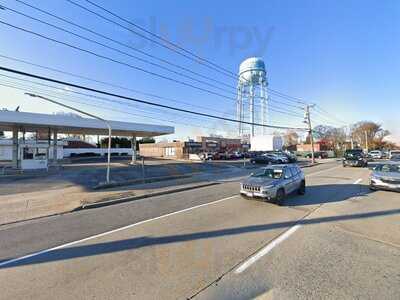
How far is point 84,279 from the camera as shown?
384 centimetres

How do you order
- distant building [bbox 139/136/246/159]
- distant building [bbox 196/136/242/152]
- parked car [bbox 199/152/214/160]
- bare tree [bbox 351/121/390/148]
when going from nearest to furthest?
parked car [bbox 199/152/214/160] < distant building [bbox 139/136/246/159] < distant building [bbox 196/136/242/152] < bare tree [bbox 351/121/390/148]

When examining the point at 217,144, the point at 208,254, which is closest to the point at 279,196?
the point at 208,254

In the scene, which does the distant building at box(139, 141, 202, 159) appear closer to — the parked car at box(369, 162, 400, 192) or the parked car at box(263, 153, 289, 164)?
the parked car at box(263, 153, 289, 164)

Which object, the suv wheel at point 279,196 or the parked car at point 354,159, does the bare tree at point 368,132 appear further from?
the suv wheel at point 279,196

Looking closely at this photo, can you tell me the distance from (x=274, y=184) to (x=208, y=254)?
499cm

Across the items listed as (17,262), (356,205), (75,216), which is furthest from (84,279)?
(356,205)

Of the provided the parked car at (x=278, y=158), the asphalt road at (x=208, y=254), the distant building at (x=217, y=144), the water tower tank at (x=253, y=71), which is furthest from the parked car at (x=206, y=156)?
the asphalt road at (x=208, y=254)

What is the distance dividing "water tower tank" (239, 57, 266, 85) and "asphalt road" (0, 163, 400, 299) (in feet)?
156

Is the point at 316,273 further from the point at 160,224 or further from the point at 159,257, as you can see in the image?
the point at 160,224

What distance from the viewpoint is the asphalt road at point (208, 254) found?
3535 mm

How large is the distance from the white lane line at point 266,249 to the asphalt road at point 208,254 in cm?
2

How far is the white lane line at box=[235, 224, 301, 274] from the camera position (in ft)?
13.6

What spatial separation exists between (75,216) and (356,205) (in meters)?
10.1

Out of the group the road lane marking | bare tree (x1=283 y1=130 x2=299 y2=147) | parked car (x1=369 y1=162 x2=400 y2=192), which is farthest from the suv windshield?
bare tree (x1=283 y1=130 x2=299 y2=147)
